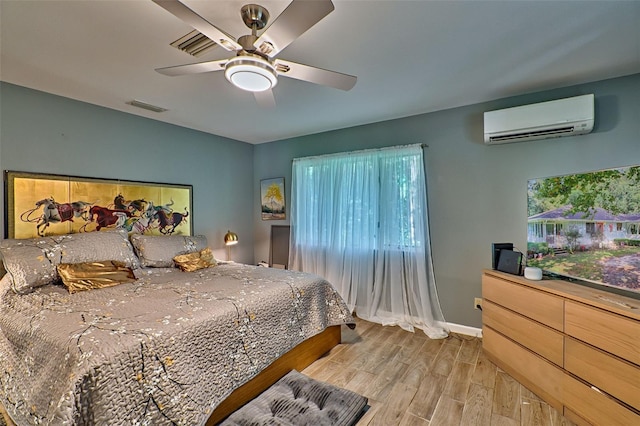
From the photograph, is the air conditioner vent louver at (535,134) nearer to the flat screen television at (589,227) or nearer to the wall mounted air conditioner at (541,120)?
the wall mounted air conditioner at (541,120)

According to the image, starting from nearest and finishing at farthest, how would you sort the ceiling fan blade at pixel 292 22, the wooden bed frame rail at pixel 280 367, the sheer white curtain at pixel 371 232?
the ceiling fan blade at pixel 292 22
the wooden bed frame rail at pixel 280 367
the sheer white curtain at pixel 371 232

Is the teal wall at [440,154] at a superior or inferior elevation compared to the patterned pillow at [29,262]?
superior

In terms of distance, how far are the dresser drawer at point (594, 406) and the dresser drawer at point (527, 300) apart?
338 millimetres

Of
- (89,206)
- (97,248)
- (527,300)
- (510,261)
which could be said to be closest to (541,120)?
(510,261)

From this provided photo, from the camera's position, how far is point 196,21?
4.25ft

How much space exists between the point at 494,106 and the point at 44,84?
407 cm

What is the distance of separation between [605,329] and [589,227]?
773 mm

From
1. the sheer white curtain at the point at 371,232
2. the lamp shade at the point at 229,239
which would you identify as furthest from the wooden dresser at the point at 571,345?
the lamp shade at the point at 229,239

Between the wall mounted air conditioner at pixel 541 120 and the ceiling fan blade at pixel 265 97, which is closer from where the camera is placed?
the ceiling fan blade at pixel 265 97

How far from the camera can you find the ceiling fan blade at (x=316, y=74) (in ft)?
5.33

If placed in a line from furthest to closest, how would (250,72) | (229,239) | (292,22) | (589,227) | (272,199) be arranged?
(272,199) < (229,239) < (589,227) < (250,72) < (292,22)

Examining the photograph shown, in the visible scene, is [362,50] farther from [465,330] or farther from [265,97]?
[465,330]

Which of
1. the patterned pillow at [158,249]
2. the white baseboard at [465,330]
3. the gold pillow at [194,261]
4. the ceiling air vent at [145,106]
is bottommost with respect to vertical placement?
the white baseboard at [465,330]

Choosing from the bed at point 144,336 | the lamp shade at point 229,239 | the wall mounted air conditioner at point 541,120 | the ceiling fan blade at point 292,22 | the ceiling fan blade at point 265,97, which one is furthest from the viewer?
the lamp shade at point 229,239
